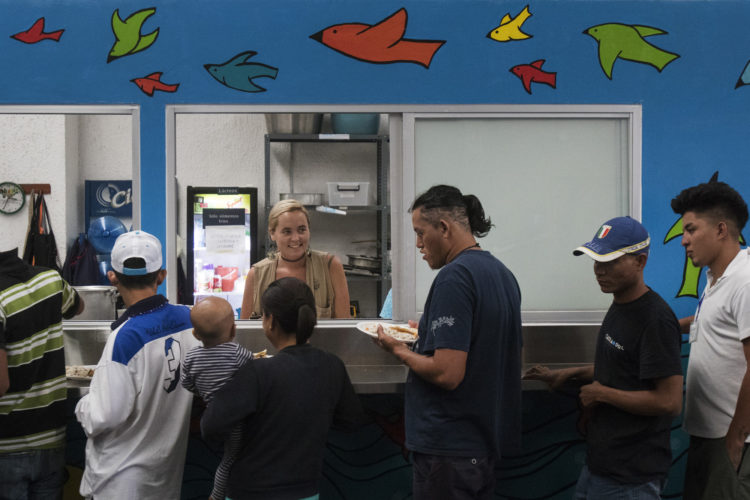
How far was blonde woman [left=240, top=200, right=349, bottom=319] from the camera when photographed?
342 cm

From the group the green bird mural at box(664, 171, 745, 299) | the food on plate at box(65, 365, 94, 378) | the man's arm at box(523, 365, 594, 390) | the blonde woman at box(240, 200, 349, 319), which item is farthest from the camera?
the blonde woman at box(240, 200, 349, 319)

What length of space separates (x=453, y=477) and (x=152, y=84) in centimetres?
221

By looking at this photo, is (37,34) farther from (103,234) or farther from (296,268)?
(103,234)

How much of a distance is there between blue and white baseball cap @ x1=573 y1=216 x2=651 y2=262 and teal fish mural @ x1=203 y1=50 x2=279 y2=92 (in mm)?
1728

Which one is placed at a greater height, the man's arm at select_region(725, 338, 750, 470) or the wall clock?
the wall clock

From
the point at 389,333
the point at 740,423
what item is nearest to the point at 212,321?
the point at 389,333

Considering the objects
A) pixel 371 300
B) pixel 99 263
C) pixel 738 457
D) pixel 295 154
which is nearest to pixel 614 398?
pixel 738 457

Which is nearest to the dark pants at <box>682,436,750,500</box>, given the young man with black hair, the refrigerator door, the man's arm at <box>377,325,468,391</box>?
the young man with black hair

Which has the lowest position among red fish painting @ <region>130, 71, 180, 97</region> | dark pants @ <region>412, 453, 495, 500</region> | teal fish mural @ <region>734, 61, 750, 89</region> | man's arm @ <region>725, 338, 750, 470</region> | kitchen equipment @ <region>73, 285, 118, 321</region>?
dark pants @ <region>412, 453, 495, 500</region>

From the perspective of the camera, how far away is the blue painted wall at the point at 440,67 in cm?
301

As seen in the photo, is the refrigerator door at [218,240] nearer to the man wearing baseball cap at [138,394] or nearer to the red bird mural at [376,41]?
the red bird mural at [376,41]

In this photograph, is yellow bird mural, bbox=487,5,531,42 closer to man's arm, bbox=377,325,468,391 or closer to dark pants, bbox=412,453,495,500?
man's arm, bbox=377,325,468,391

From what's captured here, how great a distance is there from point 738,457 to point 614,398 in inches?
A: 17.2

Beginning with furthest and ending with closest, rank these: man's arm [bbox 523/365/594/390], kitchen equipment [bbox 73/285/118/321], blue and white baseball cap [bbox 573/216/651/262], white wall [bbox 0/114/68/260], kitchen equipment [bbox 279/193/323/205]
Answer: white wall [bbox 0/114/68/260], kitchen equipment [bbox 279/193/323/205], kitchen equipment [bbox 73/285/118/321], man's arm [bbox 523/365/594/390], blue and white baseball cap [bbox 573/216/651/262]
